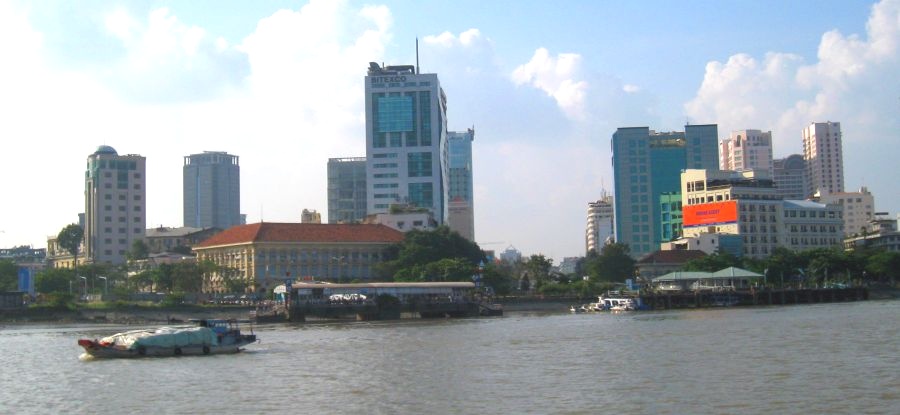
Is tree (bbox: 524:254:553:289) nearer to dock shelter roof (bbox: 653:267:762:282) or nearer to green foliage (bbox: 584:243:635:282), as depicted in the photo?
green foliage (bbox: 584:243:635:282)

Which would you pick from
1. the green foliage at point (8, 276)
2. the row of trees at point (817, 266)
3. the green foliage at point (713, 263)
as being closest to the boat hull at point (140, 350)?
the green foliage at point (8, 276)

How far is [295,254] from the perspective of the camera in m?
164

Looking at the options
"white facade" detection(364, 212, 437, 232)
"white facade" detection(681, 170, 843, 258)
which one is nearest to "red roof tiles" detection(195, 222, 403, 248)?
"white facade" detection(364, 212, 437, 232)

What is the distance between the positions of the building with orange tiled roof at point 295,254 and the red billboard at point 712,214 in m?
57.2

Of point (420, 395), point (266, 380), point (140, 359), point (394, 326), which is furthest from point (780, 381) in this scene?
point (394, 326)

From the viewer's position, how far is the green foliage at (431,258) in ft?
473

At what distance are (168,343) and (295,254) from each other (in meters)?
99.3

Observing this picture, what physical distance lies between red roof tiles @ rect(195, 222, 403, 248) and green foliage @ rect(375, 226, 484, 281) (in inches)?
226

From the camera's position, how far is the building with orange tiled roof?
6373 inches

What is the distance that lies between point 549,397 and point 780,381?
9.85m

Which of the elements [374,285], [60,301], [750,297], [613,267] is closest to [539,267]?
[613,267]

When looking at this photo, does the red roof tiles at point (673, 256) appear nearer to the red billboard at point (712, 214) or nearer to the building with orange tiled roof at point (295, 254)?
the red billboard at point (712, 214)

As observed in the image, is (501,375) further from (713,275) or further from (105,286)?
(105,286)

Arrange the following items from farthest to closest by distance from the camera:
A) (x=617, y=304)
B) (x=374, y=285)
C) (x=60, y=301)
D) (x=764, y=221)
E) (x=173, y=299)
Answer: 1. (x=764, y=221)
2. (x=173, y=299)
3. (x=60, y=301)
4. (x=617, y=304)
5. (x=374, y=285)
